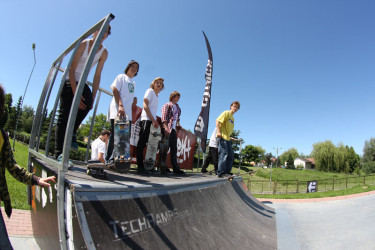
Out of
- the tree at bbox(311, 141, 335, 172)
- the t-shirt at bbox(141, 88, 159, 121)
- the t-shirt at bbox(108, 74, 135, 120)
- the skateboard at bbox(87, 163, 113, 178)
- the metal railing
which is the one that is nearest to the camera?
the metal railing

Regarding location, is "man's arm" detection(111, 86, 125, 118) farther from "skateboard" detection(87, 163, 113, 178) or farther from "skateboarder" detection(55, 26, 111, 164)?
"skateboard" detection(87, 163, 113, 178)

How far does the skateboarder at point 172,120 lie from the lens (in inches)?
151

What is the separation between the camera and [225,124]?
181 inches

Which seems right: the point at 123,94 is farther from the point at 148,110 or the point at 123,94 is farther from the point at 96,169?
the point at 96,169

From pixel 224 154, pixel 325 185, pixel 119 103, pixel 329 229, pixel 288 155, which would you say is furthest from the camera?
pixel 288 155

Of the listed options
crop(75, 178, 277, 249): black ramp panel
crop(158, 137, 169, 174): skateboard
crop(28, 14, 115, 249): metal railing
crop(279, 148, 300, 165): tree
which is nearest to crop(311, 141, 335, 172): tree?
crop(75, 178, 277, 249): black ramp panel

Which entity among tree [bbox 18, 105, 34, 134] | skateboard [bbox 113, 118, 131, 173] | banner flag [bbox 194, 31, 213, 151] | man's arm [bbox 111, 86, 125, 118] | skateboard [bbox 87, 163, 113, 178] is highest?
tree [bbox 18, 105, 34, 134]

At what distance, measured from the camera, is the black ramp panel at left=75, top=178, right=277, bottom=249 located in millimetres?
1337

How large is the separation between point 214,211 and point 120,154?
1.59m

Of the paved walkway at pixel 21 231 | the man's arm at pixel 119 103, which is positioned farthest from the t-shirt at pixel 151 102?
the paved walkway at pixel 21 231

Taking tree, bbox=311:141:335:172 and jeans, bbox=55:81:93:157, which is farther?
tree, bbox=311:141:335:172

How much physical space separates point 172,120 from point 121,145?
167 centimetres

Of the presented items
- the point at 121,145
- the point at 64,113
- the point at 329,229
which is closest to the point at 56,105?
the point at 64,113

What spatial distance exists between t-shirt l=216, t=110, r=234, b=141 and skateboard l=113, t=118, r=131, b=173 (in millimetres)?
2556
